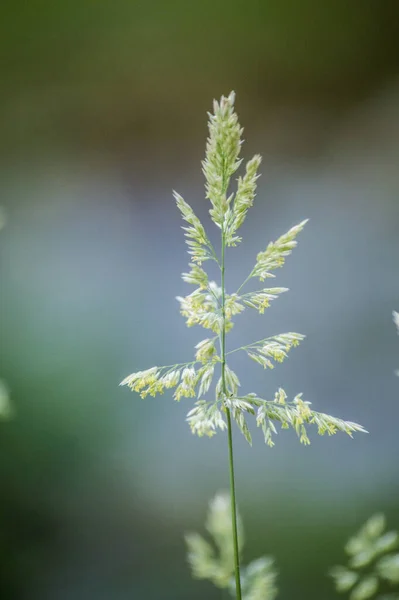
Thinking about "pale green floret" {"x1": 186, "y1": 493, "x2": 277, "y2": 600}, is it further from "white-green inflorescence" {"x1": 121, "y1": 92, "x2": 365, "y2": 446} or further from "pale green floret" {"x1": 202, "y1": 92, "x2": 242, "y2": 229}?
"pale green floret" {"x1": 202, "y1": 92, "x2": 242, "y2": 229}

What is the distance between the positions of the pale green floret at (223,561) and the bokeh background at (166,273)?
24 mm

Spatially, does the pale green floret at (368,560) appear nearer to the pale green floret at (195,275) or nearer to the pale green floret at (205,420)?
the pale green floret at (205,420)

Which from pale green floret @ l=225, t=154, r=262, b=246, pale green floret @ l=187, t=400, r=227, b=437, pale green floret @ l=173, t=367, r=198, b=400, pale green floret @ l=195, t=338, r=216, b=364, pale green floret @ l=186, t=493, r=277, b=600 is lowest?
pale green floret @ l=186, t=493, r=277, b=600

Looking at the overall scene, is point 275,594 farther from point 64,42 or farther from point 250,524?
point 64,42

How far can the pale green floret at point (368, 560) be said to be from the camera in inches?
29.2

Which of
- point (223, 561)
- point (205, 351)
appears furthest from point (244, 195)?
point (223, 561)

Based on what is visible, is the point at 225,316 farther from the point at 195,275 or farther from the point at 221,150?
the point at 221,150

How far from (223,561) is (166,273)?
0.56 m

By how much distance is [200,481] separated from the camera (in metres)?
0.79

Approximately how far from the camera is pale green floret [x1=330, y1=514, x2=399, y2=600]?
741 mm

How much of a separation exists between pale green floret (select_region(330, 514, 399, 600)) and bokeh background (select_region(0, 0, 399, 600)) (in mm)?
23

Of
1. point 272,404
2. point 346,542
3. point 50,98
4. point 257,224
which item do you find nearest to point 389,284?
point 257,224

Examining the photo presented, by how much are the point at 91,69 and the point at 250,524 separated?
973mm

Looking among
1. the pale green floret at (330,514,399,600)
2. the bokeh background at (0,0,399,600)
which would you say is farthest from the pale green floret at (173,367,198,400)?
the pale green floret at (330,514,399,600)
